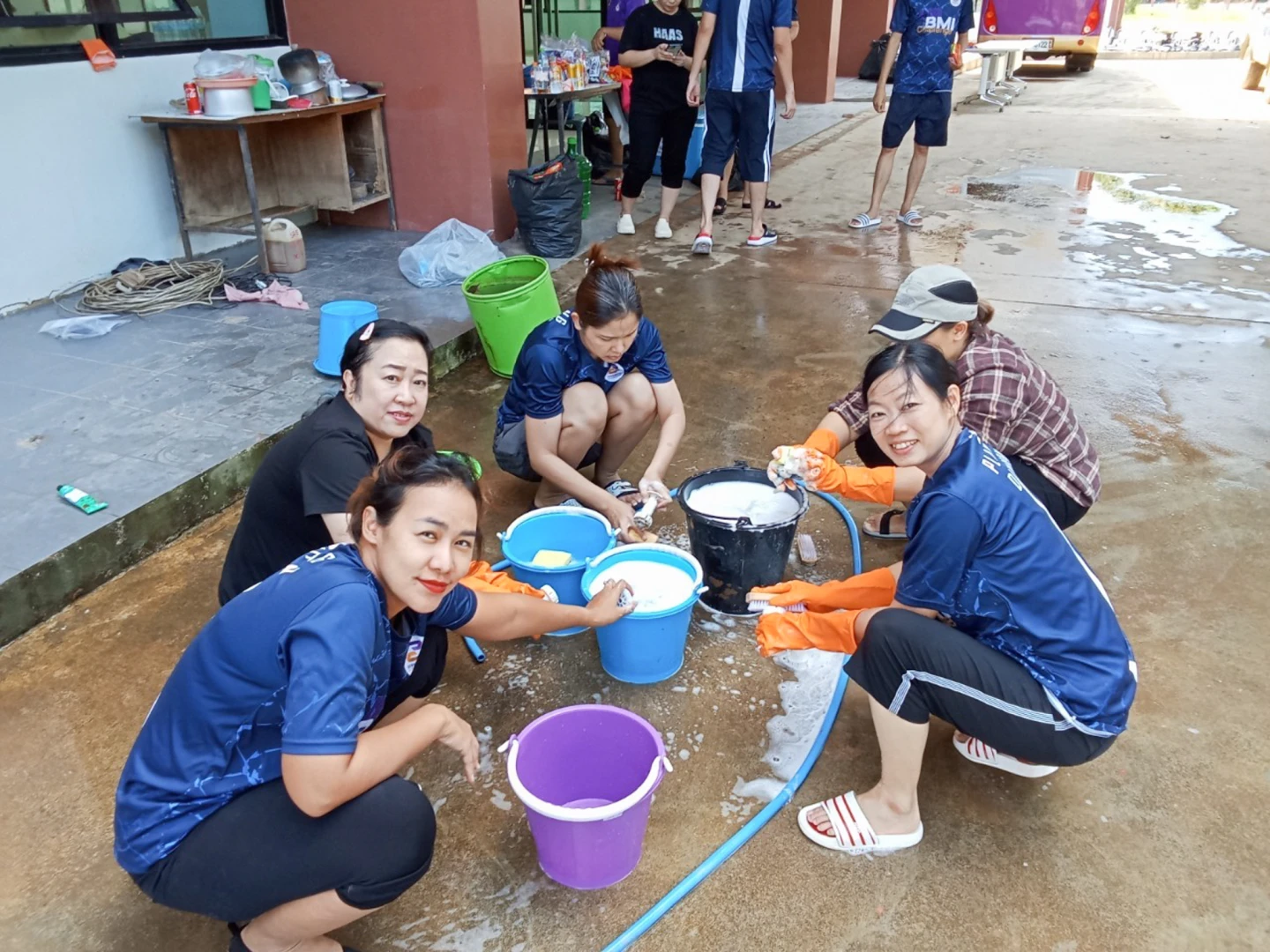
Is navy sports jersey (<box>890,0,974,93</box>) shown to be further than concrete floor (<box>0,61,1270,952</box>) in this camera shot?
Yes

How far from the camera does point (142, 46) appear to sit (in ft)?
14.6

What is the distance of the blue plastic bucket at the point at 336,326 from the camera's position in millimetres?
3484

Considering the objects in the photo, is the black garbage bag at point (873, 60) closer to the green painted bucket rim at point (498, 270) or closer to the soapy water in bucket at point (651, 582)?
the green painted bucket rim at point (498, 270)

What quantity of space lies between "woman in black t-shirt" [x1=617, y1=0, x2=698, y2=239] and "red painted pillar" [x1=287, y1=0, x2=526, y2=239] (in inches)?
31.4

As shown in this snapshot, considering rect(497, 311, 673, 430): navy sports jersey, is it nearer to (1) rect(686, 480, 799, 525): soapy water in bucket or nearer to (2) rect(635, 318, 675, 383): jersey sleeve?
(2) rect(635, 318, 675, 383): jersey sleeve

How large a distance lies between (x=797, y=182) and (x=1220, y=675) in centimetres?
621

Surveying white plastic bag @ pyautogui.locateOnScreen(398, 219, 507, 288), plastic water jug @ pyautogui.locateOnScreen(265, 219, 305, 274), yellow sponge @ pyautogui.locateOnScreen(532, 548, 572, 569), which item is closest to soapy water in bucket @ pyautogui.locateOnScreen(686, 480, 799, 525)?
yellow sponge @ pyautogui.locateOnScreen(532, 548, 572, 569)

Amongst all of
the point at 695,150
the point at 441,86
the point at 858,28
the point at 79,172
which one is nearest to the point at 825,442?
the point at 441,86

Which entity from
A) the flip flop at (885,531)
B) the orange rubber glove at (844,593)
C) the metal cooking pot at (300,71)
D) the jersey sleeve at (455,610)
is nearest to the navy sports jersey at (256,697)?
the jersey sleeve at (455,610)

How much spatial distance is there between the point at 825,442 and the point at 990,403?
441 millimetres

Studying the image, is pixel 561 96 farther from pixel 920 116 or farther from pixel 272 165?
pixel 920 116

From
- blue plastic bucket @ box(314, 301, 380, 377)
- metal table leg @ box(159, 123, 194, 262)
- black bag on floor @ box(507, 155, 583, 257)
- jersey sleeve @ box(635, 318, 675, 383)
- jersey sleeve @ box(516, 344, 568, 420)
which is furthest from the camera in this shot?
black bag on floor @ box(507, 155, 583, 257)

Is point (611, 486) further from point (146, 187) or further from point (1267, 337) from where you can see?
point (1267, 337)

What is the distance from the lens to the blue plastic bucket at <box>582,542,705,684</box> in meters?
2.11
